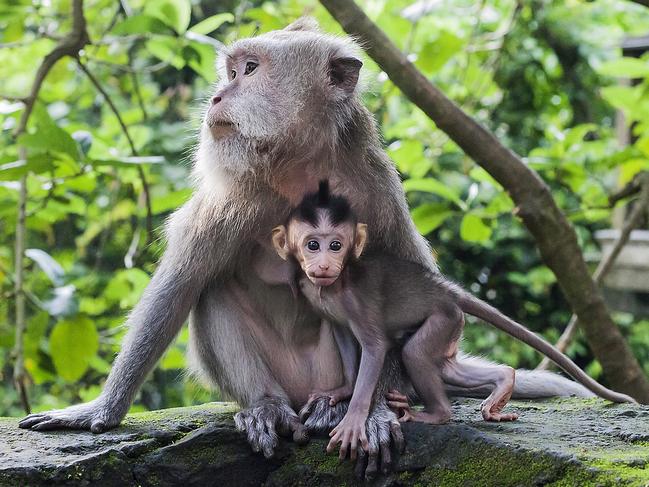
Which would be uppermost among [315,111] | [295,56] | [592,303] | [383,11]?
[383,11]

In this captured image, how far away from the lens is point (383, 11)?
5.72 m

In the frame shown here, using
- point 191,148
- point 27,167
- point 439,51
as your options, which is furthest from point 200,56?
point 439,51

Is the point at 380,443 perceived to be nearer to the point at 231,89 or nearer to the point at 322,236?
the point at 322,236

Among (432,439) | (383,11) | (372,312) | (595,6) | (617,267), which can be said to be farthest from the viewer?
(595,6)

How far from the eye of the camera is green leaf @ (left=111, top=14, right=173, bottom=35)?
15.9 ft

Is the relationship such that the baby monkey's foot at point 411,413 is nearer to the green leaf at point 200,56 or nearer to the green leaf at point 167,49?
the green leaf at point 200,56

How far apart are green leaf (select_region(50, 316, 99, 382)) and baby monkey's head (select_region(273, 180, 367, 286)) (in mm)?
1675

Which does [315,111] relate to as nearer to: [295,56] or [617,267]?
[295,56]

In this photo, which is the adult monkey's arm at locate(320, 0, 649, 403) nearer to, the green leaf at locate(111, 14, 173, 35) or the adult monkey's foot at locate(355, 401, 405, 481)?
the green leaf at locate(111, 14, 173, 35)

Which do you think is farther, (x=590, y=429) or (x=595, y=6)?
(x=595, y=6)

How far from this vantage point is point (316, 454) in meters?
3.64

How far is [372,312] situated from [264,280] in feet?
2.01

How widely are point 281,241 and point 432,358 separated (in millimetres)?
788

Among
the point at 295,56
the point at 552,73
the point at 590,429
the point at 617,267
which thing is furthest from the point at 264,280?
the point at 552,73
